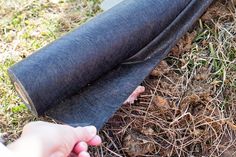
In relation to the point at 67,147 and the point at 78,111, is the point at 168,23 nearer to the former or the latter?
the point at 78,111

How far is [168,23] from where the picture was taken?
5.76ft

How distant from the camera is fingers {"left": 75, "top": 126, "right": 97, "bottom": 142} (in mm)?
1381

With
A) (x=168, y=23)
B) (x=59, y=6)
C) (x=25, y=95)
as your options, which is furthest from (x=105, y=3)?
(x=25, y=95)

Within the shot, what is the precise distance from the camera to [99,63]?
1.58 m

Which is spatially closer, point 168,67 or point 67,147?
point 67,147

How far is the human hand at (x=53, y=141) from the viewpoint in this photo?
1.26 m

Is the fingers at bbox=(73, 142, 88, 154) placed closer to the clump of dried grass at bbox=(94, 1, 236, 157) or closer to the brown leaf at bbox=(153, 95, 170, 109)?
the clump of dried grass at bbox=(94, 1, 236, 157)

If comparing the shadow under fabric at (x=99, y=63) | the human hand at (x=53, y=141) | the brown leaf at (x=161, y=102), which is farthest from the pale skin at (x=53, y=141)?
the brown leaf at (x=161, y=102)

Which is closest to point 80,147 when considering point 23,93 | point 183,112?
point 23,93

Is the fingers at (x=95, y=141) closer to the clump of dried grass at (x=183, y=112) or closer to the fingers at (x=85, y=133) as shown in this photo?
the fingers at (x=85, y=133)

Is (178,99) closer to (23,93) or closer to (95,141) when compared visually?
(95,141)

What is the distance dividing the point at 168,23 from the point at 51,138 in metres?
0.77

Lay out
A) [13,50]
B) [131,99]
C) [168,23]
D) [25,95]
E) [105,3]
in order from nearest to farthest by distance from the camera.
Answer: [25,95]
[131,99]
[168,23]
[13,50]
[105,3]

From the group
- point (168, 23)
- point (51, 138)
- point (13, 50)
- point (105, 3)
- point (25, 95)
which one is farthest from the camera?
point (105, 3)
